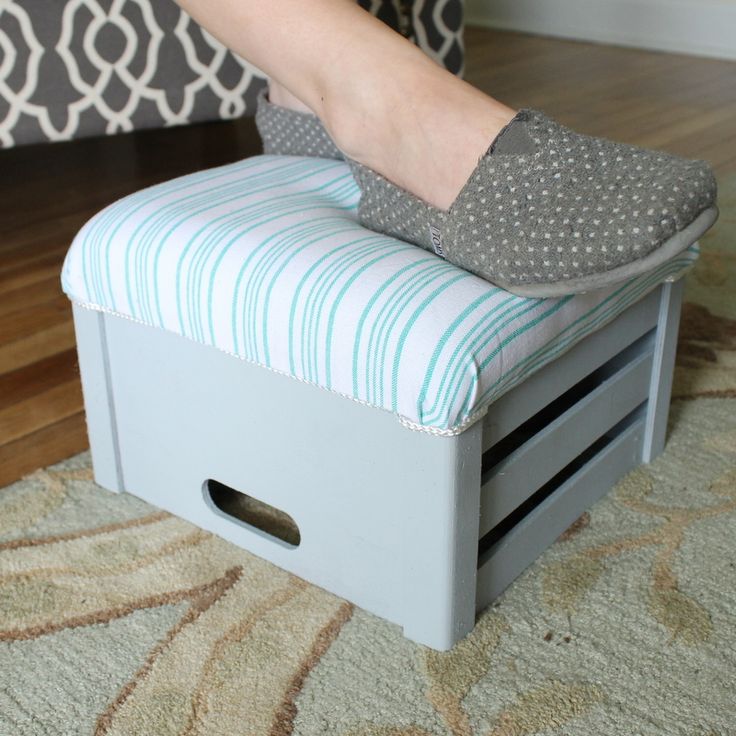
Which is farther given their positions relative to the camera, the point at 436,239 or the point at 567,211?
the point at 436,239

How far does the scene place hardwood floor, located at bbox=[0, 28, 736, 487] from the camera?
1.15 m

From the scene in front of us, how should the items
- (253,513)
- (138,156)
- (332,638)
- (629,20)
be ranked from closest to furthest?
1. (332,638)
2. (253,513)
3. (138,156)
4. (629,20)

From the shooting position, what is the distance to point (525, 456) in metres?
0.82

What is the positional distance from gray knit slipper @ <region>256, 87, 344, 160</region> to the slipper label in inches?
10.8

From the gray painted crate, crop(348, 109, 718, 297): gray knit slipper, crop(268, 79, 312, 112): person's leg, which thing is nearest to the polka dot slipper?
crop(348, 109, 718, 297): gray knit slipper

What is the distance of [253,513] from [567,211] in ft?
1.44

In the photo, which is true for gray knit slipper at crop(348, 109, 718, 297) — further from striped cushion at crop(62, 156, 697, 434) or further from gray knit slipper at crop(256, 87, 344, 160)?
gray knit slipper at crop(256, 87, 344, 160)

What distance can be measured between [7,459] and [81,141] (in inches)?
48.8

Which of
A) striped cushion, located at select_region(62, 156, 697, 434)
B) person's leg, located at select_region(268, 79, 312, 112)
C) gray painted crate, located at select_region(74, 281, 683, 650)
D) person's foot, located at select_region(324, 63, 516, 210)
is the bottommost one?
gray painted crate, located at select_region(74, 281, 683, 650)

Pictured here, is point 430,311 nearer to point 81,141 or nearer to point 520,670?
point 520,670

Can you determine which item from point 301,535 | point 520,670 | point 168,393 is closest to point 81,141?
point 168,393

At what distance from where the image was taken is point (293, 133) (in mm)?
1072

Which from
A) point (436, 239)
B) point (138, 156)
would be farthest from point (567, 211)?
point (138, 156)

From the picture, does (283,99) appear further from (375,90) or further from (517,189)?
(517,189)
